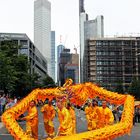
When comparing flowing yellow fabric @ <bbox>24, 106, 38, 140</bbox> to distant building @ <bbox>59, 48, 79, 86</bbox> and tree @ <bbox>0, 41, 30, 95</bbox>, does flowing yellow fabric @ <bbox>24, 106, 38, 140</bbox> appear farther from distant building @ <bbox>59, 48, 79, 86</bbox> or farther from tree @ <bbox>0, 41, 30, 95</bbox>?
distant building @ <bbox>59, 48, 79, 86</bbox>

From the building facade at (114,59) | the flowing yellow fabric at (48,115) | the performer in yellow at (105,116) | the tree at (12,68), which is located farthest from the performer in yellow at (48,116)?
the building facade at (114,59)

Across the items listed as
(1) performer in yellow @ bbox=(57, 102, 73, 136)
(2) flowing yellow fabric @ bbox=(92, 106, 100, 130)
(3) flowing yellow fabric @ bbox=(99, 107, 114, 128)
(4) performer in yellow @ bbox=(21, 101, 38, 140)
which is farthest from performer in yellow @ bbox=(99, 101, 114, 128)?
(1) performer in yellow @ bbox=(57, 102, 73, 136)

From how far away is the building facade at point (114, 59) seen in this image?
15188cm

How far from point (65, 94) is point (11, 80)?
3564cm

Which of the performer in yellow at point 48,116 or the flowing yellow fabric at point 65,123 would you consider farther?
the performer in yellow at point 48,116

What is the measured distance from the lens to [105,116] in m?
19.4

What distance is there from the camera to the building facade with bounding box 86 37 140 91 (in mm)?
151875

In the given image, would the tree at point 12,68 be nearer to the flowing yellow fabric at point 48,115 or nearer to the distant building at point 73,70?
the flowing yellow fabric at point 48,115

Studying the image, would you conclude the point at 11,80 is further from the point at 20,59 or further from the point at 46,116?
the point at 46,116

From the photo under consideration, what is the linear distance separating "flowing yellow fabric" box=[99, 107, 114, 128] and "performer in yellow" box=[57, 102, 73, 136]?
135 inches

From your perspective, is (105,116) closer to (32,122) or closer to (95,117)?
(95,117)

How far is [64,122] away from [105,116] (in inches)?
160

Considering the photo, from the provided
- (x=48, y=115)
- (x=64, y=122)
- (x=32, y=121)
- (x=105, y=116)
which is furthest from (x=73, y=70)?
(x=64, y=122)

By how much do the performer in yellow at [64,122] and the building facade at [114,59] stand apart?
5342 inches
